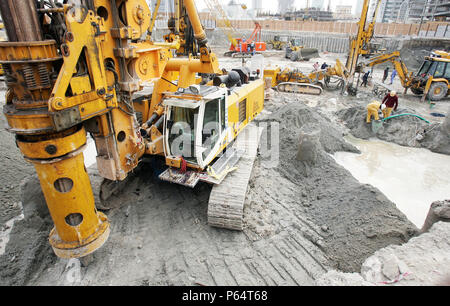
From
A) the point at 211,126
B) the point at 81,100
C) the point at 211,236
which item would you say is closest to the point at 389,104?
the point at 211,126

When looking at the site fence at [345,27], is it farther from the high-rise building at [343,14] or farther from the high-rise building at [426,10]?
the high-rise building at [343,14]

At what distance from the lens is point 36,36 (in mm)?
2842

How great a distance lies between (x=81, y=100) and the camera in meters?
3.21

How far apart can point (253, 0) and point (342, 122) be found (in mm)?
172938

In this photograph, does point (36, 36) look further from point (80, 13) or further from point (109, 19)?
point (109, 19)

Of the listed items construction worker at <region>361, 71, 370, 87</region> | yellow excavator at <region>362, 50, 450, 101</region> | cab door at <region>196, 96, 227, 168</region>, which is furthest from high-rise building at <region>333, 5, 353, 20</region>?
cab door at <region>196, 96, 227, 168</region>

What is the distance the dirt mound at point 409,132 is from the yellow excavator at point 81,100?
7.99 metres

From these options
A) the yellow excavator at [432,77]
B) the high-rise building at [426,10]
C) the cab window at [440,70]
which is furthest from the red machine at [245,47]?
the high-rise building at [426,10]

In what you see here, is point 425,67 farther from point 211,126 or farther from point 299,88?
point 211,126

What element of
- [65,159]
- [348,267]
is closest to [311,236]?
[348,267]

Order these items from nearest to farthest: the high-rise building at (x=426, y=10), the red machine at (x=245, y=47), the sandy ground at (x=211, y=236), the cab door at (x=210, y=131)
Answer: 1. the sandy ground at (x=211, y=236)
2. the cab door at (x=210, y=131)
3. the red machine at (x=245, y=47)
4. the high-rise building at (x=426, y=10)

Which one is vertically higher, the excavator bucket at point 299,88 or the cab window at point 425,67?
the cab window at point 425,67

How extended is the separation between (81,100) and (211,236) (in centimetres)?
330

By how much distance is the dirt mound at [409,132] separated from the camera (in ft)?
30.9
